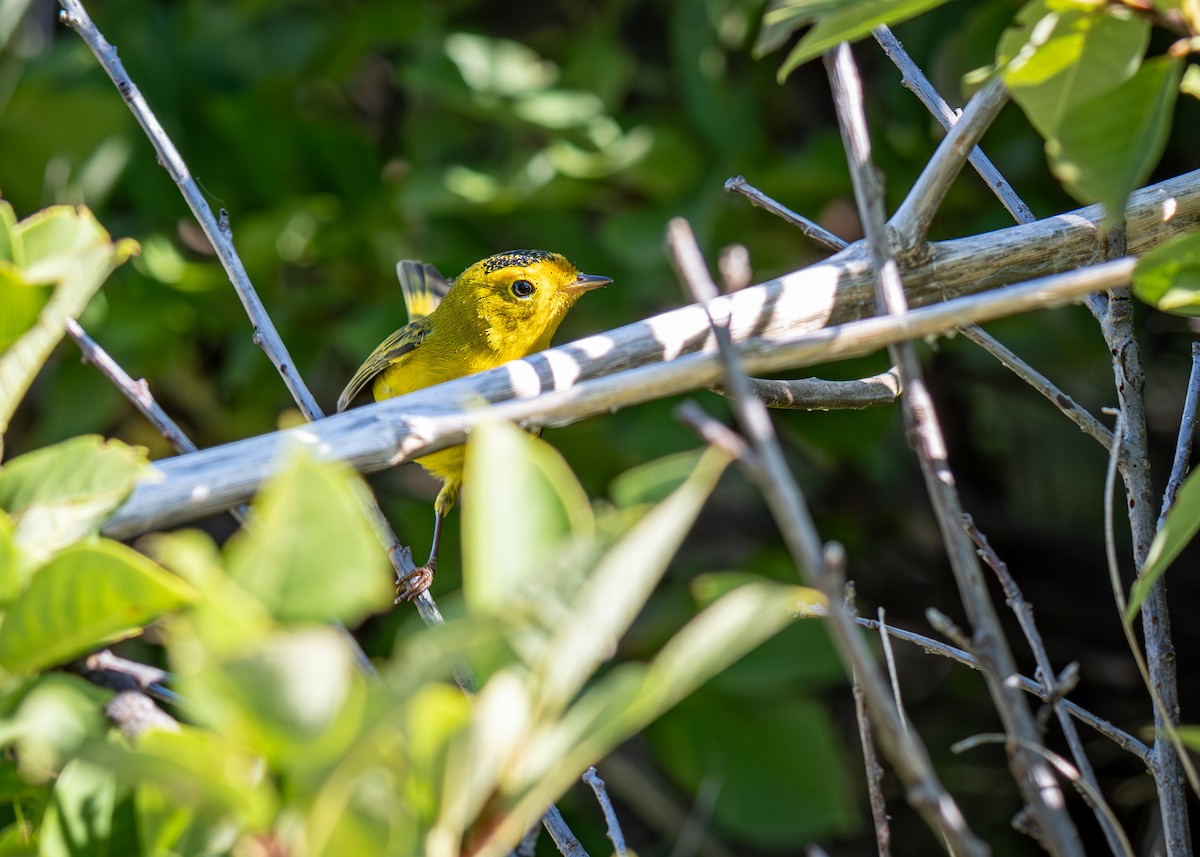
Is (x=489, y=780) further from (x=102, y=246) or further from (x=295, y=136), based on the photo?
(x=295, y=136)

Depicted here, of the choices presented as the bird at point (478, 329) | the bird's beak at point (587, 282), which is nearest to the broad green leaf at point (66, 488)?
the bird at point (478, 329)

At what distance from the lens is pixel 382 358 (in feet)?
11.7

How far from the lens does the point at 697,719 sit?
3270 millimetres

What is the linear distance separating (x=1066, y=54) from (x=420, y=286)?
10.8 feet

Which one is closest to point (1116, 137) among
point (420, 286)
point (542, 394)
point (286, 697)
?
point (542, 394)

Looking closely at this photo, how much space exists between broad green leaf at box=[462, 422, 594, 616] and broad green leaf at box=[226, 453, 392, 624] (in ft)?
0.23

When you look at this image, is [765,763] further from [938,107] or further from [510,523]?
[510,523]

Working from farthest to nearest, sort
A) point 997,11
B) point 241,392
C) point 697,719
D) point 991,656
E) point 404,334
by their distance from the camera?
1. point 241,392
2. point 404,334
3. point 697,719
4. point 997,11
5. point 991,656

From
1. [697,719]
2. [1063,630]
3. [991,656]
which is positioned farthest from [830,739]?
[991,656]

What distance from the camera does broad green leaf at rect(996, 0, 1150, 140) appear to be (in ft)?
3.72

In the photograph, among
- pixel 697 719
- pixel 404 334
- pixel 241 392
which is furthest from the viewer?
pixel 241 392

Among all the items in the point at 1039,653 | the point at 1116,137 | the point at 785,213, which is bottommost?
the point at 1039,653

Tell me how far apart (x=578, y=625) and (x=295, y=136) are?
3.34 m

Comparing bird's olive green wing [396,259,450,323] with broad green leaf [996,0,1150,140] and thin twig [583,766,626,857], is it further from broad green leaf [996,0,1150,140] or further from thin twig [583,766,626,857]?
broad green leaf [996,0,1150,140]
